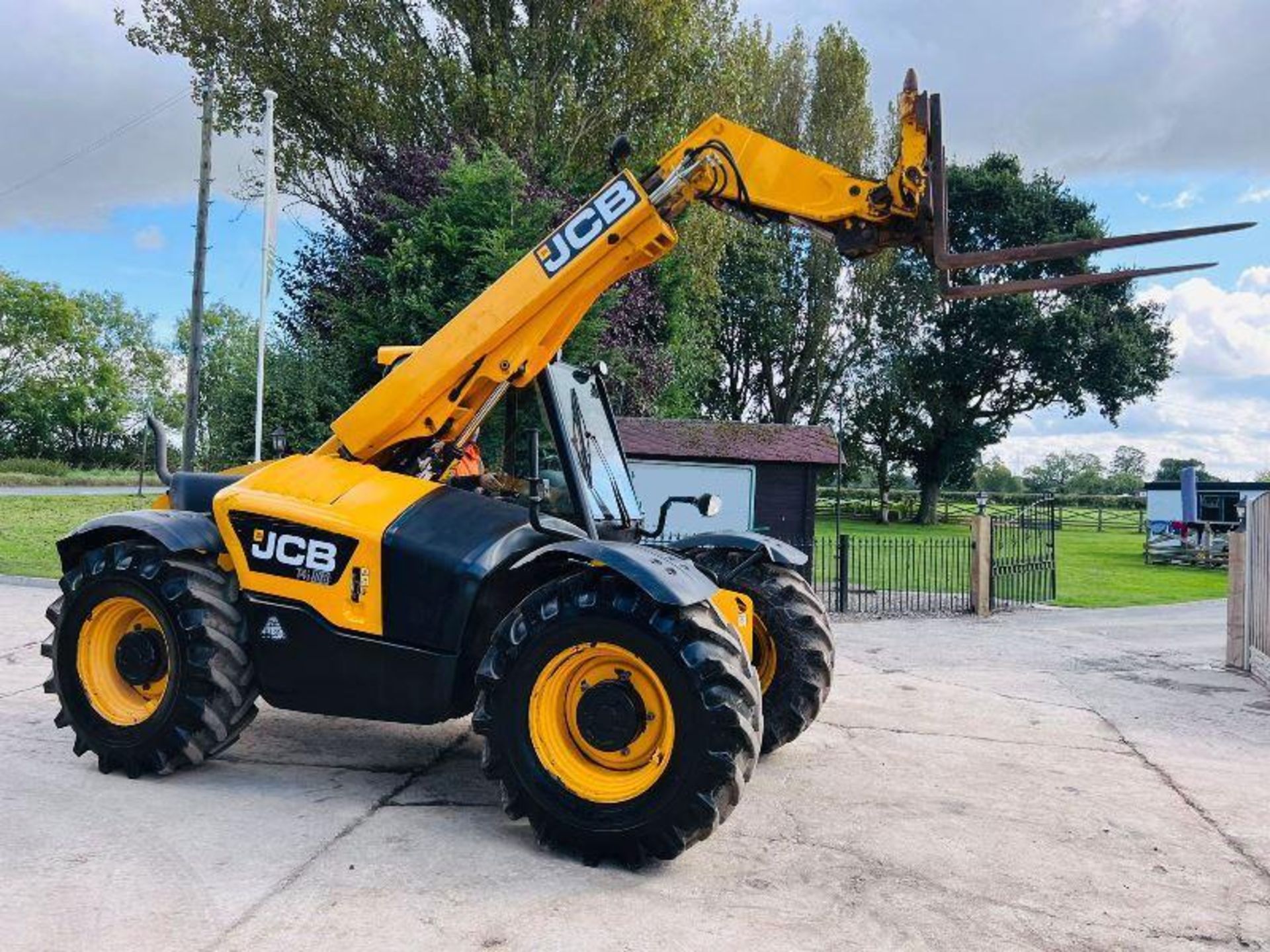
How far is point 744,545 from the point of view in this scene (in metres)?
6.06

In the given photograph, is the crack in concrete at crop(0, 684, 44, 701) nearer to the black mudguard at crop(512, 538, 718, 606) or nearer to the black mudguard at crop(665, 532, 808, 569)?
the black mudguard at crop(512, 538, 718, 606)

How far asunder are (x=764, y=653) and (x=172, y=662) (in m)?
3.25

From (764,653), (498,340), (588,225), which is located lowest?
(764,653)

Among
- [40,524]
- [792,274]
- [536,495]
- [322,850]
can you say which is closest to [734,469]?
[536,495]

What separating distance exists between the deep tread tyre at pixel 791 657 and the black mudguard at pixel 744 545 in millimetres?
128

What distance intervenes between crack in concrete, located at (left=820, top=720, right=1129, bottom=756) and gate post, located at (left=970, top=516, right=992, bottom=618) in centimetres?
787

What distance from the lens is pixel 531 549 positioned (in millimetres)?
5125

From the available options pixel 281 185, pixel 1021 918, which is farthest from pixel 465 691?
pixel 281 185

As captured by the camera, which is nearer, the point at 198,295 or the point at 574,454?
the point at 574,454

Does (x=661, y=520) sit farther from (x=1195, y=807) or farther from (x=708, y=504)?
(x=1195, y=807)

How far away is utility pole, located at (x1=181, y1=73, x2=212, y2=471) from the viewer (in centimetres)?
1884

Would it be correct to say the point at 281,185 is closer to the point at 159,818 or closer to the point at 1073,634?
the point at 1073,634

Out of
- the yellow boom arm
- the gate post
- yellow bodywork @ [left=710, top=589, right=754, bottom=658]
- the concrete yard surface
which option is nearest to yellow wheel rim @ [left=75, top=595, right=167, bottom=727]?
the concrete yard surface

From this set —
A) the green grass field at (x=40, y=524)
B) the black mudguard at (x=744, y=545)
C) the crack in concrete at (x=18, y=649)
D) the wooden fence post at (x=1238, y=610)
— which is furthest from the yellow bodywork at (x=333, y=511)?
the green grass field at (x=40, y=524)
